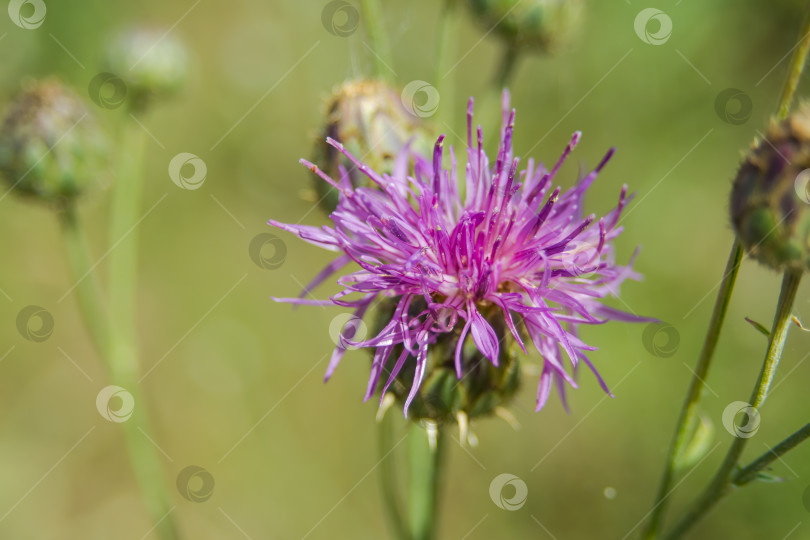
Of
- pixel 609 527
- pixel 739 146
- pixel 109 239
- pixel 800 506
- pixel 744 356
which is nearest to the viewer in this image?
pixel 800 506

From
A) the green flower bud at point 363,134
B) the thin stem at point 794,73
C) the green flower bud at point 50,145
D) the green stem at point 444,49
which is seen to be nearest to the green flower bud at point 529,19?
the green stem at point 444,49

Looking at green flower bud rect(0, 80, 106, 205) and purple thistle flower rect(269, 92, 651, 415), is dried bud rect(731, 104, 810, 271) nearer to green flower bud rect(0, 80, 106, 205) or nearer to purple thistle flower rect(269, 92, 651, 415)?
purple thistle flower rect(269, 92, 651, 415)

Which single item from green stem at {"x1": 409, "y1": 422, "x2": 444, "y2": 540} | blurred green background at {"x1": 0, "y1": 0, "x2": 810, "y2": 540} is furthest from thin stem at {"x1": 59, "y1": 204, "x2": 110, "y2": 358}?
blurred green background at {"x1": 0, "y1": 0, "x2": 810, "y2": 540}

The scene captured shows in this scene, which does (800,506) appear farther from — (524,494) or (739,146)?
(739,146)

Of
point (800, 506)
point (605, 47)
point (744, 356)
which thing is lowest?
point (800, 506)

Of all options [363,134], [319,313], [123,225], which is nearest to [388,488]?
[363,134]

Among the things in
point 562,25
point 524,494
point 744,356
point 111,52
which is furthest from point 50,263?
point 744,356
